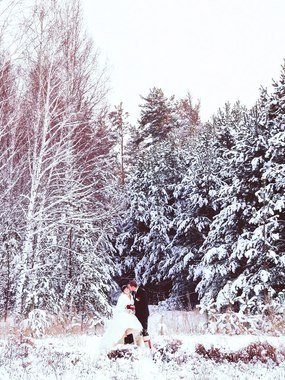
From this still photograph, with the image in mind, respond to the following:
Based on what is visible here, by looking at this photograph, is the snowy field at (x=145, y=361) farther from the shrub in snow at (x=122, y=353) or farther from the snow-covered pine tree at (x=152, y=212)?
the snow-covered pine tree at (x=152, y=212)

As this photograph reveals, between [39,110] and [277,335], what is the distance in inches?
369

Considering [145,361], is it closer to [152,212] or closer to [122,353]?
[122,353]

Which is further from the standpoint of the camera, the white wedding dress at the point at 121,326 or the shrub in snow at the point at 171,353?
the white wedding dress at the point at 121,326

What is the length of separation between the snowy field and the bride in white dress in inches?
14.5

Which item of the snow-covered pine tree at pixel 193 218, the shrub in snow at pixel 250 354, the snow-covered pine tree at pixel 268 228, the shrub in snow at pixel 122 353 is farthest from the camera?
the snow-covered pine tree at pixel 193 218

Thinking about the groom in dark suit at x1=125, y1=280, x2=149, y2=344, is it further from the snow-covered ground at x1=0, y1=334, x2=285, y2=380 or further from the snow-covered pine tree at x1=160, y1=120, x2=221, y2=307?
the snow-covered pine tree at x1=160, y1=120, x2=221, y2=307

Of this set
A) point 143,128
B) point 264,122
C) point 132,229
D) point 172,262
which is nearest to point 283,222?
point 264,122

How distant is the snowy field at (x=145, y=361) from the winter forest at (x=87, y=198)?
2.73 meters

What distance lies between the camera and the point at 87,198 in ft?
62.9

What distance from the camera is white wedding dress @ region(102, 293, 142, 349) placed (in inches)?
346

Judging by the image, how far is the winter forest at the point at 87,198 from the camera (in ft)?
44.1

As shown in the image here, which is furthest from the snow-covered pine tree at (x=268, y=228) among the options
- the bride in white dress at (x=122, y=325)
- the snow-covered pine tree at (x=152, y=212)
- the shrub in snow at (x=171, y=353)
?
the snow-covered pine tree at (x=152, y=212)

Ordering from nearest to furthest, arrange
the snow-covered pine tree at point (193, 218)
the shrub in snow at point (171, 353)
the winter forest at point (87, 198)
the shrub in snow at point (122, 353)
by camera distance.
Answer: the shrub in snow at point (171, 353) → the shrub in snow at point (122, 353) → the winter forest at point (87, 198) → the snow-covered pine tree at point (193, 218)

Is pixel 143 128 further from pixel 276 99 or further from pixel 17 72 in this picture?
pixel 17 72
